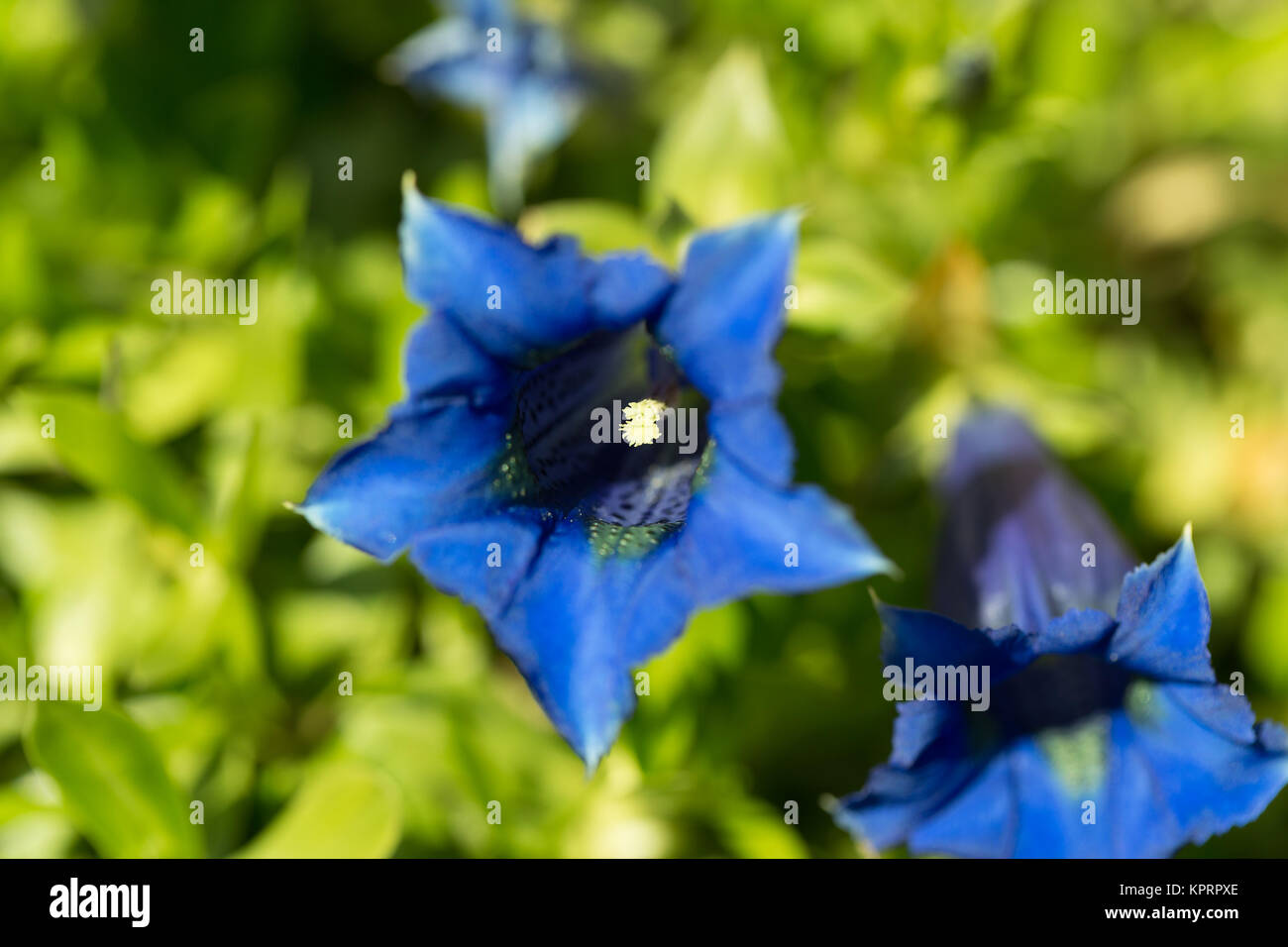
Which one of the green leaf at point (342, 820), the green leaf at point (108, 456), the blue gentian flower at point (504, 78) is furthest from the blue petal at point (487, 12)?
the green leaf at point (342, 820)

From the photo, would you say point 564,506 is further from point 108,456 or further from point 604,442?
point 108,456

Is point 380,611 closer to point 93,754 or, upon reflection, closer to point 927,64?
point 93,754

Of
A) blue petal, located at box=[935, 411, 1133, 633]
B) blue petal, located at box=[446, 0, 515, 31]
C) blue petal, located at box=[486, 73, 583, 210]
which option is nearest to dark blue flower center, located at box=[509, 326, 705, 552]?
blue petal, located at box=[935, 411, 1133, 633]

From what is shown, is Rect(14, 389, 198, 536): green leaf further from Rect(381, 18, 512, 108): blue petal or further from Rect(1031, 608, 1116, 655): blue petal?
Rect(1031, 608, 1116, 655): blue petal

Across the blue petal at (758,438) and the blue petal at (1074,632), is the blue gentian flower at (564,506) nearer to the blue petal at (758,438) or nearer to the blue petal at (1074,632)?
the blue petal at (758,438)

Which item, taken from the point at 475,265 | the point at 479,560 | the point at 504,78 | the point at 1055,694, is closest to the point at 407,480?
the point at 479,560
